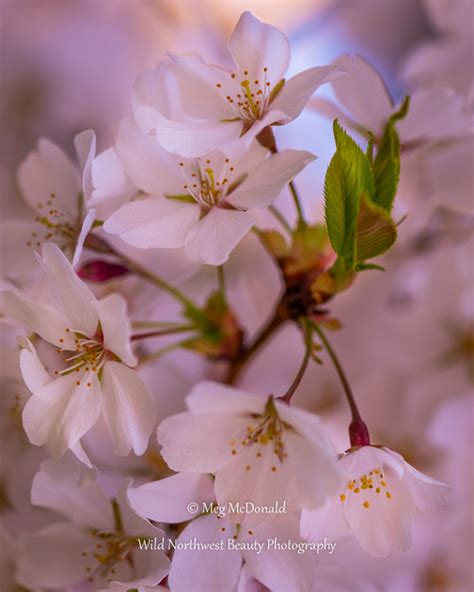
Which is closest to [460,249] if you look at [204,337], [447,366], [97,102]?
[447,366]

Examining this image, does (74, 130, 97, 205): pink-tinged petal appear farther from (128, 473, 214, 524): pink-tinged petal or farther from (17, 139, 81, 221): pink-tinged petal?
(128, 473, 214, 524): pink-tinged petal

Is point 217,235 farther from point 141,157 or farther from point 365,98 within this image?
point 365,98

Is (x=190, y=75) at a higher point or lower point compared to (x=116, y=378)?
higher

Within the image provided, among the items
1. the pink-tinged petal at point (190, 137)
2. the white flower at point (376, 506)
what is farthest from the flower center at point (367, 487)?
the pink-tinged petal at point (190, 137)

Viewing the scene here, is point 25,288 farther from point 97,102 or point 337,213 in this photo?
point 97,102

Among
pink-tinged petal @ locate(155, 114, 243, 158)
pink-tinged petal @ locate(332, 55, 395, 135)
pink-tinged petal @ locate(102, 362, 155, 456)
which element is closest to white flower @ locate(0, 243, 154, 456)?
pink-tinged petal @ locate(102, 362, 155, 456)
